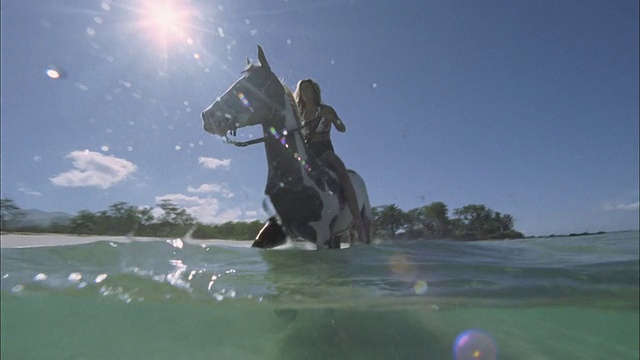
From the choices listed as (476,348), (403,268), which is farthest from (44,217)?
(476,348)

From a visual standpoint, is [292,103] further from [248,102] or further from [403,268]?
[403,268]

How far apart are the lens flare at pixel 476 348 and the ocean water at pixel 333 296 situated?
0.10 ft

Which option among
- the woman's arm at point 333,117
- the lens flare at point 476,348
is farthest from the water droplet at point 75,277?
the lens flare at point 476,348

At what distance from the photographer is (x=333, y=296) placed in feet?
13.3

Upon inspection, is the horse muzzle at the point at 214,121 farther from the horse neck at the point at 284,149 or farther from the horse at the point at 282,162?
the horse neck at the point at 284,149

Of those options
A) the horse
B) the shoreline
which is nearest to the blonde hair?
the horse

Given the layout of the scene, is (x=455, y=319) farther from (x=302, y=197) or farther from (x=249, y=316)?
(x=302, y=197)

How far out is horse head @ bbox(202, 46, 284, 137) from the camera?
11.4 feet

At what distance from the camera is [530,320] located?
19.5ft

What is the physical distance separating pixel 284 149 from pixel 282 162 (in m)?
0.15

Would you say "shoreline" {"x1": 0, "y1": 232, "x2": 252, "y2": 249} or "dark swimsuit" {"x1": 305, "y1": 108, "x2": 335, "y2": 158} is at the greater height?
"dark swimsuit" {"x1": 305, "y1": 108, "x2": 335, "y2": 158}

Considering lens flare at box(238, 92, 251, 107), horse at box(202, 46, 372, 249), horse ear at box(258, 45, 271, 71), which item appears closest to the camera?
horse at box(202, 46, 372, 249)

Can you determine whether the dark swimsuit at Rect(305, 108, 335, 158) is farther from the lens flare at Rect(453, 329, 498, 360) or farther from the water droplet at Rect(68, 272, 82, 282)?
the water droplet at Rect(68, 272, 82, 282)

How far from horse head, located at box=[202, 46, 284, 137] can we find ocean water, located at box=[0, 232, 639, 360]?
64.1 inches
